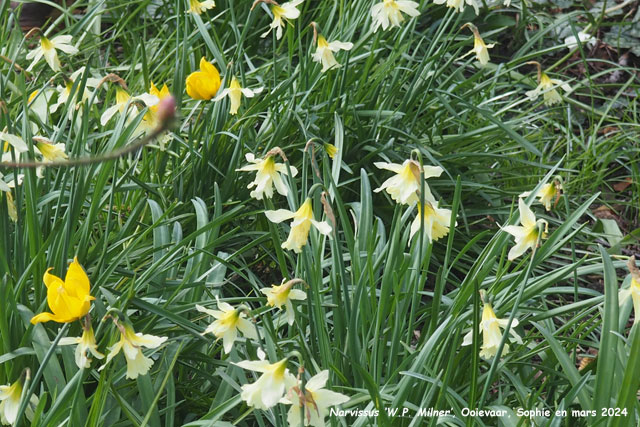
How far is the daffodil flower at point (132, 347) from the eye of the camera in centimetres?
146

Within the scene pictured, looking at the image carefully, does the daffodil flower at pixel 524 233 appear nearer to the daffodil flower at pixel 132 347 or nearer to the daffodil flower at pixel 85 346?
the daffodil flower at pixel 132 347

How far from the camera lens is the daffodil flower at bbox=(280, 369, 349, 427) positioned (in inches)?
51.6

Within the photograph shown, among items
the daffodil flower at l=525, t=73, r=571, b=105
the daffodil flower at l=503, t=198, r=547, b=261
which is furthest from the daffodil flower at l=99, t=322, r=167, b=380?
the daffodil flower at l=525, t=73, r=571, b=105

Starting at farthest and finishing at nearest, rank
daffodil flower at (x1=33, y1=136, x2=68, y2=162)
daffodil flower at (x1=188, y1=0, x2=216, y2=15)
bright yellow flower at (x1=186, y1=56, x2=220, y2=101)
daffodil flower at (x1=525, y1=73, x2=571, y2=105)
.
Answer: daffodil flower at (x1=525, y1=73, x2=571, y2=105)
daffodil flower at (x1=188, y1=0, x2=216, y2=15)
bright yellow flower at (x1=186, y1=56, x2=220, y2=101)
daffodil flower at (x1=33, y1=136, x2=68, y2=162)

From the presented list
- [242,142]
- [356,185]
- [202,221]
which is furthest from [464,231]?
[202,221]

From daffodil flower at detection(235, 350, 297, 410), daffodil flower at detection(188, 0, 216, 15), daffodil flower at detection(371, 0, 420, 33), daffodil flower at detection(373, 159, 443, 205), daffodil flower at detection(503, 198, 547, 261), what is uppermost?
daffodil flower at detection(371, 0, 420, 33)

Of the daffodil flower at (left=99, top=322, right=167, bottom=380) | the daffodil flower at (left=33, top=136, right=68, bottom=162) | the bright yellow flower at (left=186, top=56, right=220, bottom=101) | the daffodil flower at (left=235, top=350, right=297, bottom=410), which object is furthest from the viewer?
the bright yellow flower at (left=186, top=56, right=220, bottom=101)

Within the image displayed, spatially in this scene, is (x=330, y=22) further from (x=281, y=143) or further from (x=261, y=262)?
(x=261, y=262)

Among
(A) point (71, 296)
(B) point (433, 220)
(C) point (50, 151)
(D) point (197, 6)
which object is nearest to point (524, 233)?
(B) point (433, 220)

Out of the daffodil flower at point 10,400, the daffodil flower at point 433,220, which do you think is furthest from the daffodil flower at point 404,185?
the daffodil flower at point 10,400

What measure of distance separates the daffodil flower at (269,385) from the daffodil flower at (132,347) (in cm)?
26

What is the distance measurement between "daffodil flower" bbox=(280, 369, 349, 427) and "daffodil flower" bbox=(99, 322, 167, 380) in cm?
32

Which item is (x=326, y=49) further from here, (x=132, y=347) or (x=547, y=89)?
(x=132, y=347)

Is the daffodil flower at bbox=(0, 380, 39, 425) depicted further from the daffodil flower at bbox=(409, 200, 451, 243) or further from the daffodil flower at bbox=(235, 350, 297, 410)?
the daffodil flower at bbox=(409, 200, 451, 243)
